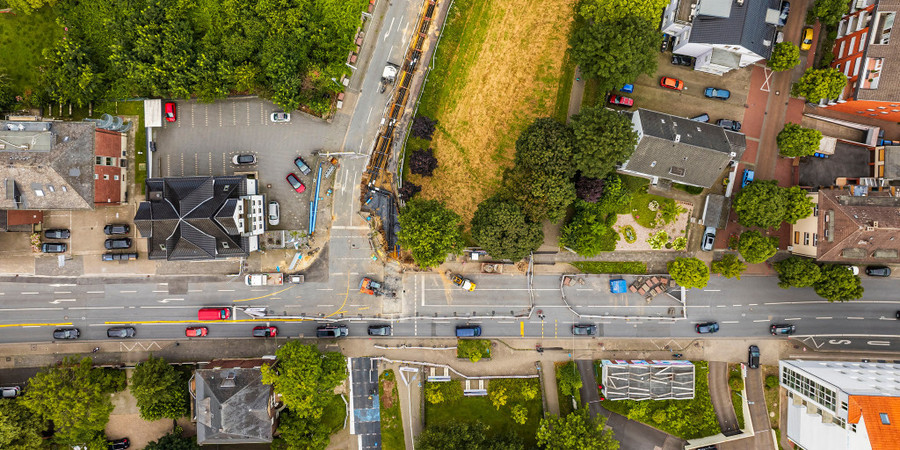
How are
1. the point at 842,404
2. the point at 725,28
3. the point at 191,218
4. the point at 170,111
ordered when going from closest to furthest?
the point at 842,404, the point at 191,218, the point at 725,28, the point at 170,111

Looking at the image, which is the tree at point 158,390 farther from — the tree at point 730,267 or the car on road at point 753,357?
the car on road at point 753,357

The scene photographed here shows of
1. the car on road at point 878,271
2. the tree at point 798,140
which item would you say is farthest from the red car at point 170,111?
the car on road at point 878,271

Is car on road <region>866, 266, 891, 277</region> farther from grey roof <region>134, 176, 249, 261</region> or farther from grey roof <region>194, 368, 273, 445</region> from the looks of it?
grey roof <region>134, 176, 249, 261</region>

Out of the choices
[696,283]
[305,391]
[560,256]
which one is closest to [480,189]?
[560,256]

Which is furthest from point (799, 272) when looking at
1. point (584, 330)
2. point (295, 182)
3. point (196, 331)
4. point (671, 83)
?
point (196, 331)

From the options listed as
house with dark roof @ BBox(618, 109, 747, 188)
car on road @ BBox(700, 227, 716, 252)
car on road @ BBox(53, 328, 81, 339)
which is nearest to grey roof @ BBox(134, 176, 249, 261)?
car on road @ BBox(53, 328, 81, 339)

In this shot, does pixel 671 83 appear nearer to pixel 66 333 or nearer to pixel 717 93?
pixel 717 93
